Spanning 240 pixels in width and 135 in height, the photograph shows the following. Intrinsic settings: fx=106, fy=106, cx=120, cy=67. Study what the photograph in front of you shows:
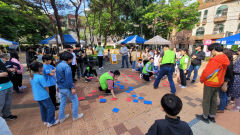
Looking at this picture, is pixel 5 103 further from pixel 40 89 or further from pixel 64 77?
pixel 64 77

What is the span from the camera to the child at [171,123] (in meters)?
1.17

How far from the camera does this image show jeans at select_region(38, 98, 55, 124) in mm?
2326

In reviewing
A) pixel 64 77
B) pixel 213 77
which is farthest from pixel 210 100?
pixel 64 77

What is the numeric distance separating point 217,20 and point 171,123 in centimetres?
2754

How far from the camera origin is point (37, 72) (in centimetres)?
226

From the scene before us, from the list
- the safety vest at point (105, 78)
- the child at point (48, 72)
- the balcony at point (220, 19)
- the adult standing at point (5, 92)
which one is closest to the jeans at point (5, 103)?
the adult standing at point (5, 92)

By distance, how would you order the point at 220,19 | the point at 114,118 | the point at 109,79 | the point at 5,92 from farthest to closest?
the point at 220,19
the point at 109,79
the point at 114,118
the point at 5,92

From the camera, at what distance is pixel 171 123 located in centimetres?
119

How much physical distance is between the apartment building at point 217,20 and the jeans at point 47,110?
824 inches

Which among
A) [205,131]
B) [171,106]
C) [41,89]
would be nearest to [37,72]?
[41,89]

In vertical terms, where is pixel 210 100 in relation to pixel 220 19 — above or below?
below

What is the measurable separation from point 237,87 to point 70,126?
463cm

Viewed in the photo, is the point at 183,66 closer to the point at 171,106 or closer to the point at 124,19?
the point at 171,106

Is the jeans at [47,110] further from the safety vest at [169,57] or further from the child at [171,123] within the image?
the safety vest at [169,57]
